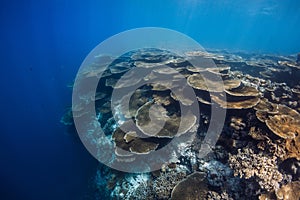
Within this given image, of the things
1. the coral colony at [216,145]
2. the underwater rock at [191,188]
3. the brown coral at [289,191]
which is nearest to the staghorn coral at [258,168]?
the coral colony at [216,145]

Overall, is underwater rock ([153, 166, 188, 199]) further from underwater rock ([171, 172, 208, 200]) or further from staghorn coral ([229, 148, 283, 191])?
staghorn coral ([229, 148, 283, 191])

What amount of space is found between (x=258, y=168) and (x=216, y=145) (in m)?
1.16

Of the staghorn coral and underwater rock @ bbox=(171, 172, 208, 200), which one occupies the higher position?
the staghorn coral

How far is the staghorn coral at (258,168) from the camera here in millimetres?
3920

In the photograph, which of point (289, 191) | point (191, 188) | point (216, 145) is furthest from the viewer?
point (216, 145)

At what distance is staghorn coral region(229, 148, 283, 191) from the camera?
3920 millimetres

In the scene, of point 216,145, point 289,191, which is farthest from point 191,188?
point 289,191

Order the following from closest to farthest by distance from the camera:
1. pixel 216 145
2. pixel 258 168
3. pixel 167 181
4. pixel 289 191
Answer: pixel 289 191
pixel 258 168
pixel 167 181
pixel 216 145

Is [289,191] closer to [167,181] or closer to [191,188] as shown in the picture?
[191,188]

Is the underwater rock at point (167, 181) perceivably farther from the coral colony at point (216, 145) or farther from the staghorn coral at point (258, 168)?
the staghorn coral at point (258, 168)

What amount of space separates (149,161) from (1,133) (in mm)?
14132

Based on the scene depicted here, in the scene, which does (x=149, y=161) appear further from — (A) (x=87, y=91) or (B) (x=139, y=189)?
(A) (x=87, y=91)

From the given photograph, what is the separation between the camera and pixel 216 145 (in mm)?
5051

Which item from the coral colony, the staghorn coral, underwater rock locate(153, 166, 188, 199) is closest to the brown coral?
the coral colony
